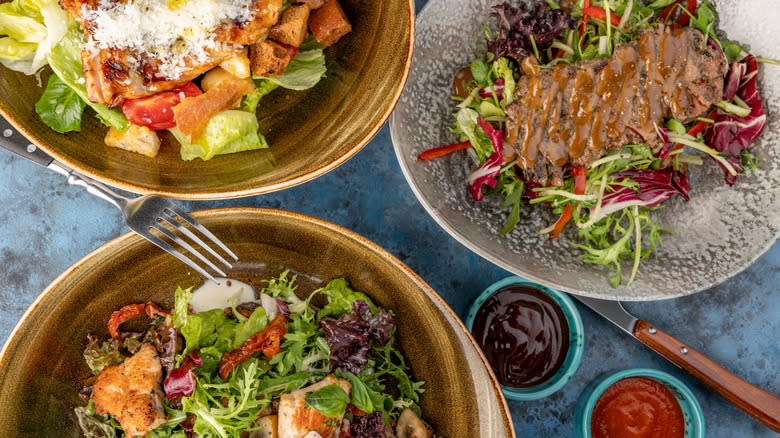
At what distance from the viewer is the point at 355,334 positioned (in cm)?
256

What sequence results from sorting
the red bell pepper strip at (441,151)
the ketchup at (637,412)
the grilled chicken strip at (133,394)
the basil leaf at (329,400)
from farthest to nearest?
the ketchup at (637,412) → the red bell pepper strip at (441,151) → the grilled chicken strip at (133,394) → the basil leaf at (329,400)

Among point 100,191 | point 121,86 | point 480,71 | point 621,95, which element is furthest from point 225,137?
point 621,95

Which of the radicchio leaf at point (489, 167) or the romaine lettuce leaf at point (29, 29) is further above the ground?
the radicchio leaf at point (489, 167)

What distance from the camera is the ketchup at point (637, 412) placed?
9.32ft

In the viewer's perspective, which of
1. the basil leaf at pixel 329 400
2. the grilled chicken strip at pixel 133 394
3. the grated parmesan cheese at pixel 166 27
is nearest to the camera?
the grated parmesan cheese at pixel 166 27

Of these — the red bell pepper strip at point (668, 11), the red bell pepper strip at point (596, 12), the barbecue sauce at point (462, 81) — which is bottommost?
the barbecue sauce at point (462, 81)

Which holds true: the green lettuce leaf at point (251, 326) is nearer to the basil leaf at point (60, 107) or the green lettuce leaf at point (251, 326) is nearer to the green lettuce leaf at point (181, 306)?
the green lettuce leaf at point (181, 306)

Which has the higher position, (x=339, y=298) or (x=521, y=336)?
(x=521, y=336)

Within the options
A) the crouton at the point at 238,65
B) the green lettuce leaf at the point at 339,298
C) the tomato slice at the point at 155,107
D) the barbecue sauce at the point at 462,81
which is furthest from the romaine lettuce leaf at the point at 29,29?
the barbecue sauce at the point at 462,81

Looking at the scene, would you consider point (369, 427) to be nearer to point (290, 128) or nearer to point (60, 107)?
point (290, 128)

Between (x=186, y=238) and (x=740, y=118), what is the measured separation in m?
2.29

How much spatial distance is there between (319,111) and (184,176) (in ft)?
1.80

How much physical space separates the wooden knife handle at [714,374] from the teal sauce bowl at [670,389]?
0.10m

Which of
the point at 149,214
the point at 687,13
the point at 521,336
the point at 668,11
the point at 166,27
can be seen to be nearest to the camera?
the point at 166,27
